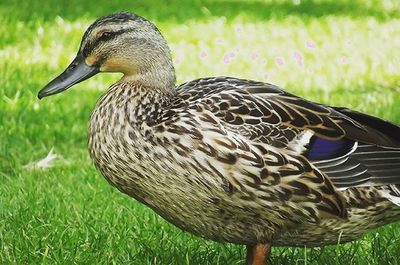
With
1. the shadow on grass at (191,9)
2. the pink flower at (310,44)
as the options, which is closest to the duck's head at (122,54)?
the shadow on grass at (191,9)

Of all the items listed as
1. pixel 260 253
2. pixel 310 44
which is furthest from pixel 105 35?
pixel 310 44

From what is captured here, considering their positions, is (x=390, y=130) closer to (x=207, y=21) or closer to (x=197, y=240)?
(x=197, y=240)

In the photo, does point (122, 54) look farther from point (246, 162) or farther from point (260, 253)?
point (260, 253)

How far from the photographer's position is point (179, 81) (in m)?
10.8

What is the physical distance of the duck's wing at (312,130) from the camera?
503cm

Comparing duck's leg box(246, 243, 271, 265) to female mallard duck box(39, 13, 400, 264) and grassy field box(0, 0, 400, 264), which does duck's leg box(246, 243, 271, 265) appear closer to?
female mallard duck box(39, 13, 400, 264)

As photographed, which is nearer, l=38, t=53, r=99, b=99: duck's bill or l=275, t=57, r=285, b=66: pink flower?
l=38, t=53, r=99, b=99: duck's bill

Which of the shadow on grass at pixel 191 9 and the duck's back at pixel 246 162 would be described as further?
the shadow on grass at pixel 191 9

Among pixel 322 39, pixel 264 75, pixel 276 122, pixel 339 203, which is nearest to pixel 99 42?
pixel 276 122

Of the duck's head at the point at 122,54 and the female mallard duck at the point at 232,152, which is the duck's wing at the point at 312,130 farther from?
the duck's head at the point at 122,54

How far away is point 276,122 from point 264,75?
6.23m

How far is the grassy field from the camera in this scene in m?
5.82

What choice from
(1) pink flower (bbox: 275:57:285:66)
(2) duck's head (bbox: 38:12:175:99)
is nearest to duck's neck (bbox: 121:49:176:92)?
(2) duck's head (bbox: 38:12:175:99)

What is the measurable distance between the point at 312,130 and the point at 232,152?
41 cm
